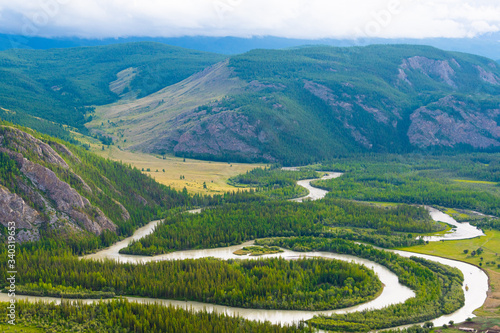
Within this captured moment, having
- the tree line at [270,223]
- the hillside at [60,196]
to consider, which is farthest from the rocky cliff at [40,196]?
the tree line at [270,223]

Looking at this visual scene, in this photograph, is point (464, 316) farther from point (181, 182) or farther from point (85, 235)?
point (181, 182)

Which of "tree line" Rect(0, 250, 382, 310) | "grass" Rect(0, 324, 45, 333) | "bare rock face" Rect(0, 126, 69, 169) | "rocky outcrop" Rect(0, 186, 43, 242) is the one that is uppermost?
"bare rock face" Rect(0, 126, 69, 169)

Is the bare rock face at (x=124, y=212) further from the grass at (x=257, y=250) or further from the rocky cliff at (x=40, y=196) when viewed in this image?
the grass at (x=257, y=250)

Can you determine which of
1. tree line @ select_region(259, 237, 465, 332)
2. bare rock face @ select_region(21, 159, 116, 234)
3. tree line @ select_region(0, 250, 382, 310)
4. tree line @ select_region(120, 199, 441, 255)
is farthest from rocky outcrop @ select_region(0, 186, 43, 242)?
tree line @ select_region(259, 237, 465, 332)

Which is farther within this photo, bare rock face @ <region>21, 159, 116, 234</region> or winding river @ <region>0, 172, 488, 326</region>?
bare rock face @ <region>21, 159, 116, 234</region>

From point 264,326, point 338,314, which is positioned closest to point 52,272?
point 264,326

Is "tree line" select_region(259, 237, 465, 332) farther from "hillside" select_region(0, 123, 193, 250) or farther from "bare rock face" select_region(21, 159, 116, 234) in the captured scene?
"bare rock face" select_region(21, 159, 116, 234)
